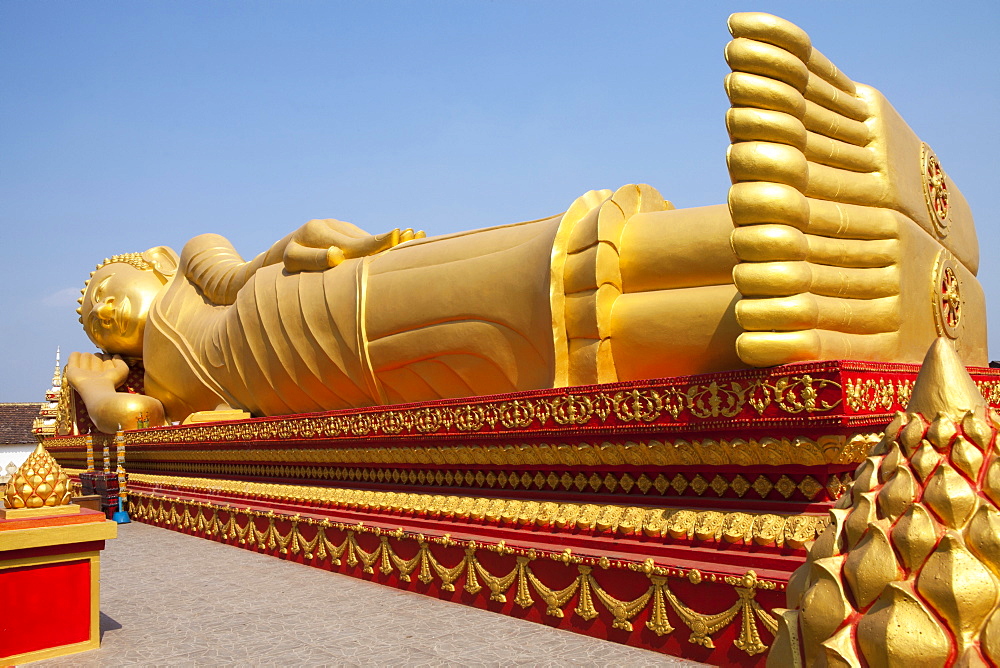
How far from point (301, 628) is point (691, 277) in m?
2.77

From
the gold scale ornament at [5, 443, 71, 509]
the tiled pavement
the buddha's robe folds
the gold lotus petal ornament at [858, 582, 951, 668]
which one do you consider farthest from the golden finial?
the gold lotus petal ornament at [858, 582, 951, 668]

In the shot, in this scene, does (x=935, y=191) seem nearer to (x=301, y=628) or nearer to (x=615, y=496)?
(x=615, y=496)

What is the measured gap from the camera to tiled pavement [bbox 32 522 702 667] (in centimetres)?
363

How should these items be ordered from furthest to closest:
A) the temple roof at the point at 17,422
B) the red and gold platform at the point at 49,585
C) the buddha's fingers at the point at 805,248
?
the temple roof at the point at 17,422 → the red and gold platform at the point at 49,585 → the buddha's fingers at the point at 805,248

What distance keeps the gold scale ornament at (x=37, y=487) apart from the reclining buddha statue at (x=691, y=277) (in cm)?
253

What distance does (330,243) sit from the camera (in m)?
7.29

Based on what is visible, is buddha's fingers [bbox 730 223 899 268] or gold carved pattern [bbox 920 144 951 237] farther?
gold carved pattern [bbox 920 144 951 237]

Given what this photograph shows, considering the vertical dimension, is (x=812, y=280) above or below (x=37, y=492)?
above

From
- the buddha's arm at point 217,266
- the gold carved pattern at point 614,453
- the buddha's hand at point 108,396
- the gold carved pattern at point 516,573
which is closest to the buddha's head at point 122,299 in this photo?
the buddha's hand at point 108,396

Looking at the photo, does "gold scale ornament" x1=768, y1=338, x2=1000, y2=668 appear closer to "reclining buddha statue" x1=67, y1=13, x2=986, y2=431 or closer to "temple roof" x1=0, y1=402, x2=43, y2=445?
"reclining buddha statue" x1=67, y1=13, x2=986, y2=431

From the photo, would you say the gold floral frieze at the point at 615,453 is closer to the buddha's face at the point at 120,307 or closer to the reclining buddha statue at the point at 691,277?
the reclining buddha statue at the point at 691,277

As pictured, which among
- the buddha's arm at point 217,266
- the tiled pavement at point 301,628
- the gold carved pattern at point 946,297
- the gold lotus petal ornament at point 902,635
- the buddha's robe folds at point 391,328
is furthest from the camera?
the buddha's arm at point 217,266

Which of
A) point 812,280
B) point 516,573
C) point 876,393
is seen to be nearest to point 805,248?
point 812,280

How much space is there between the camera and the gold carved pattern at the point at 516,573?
330 cm
